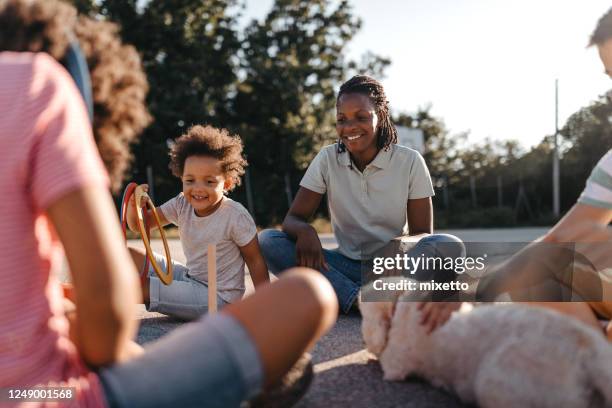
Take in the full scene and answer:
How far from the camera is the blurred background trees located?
19594 mm

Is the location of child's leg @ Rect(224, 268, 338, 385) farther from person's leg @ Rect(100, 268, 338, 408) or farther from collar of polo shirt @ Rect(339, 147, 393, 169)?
collar of polo shirt @ Rect(339, 147, 393, 169)

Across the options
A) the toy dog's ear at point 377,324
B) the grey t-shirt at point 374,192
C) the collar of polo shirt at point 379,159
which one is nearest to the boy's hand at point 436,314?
the toy dog's ear at point 377,324

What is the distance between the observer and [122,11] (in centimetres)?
1989

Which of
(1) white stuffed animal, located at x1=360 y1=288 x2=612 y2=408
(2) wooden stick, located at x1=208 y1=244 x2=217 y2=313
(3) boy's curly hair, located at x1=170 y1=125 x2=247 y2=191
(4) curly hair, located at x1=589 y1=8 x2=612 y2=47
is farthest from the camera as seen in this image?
(3) boy's curly hair, located at x1=170 y1=125 x2=247 y2=191

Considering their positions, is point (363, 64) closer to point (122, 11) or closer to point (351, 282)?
point (122, 11)

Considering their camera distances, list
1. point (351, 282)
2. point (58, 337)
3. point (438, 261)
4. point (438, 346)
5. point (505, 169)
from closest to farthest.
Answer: point (58, 337) < point (438, 346) < point (438, 261) < point (351, 282) < point (505, 169)

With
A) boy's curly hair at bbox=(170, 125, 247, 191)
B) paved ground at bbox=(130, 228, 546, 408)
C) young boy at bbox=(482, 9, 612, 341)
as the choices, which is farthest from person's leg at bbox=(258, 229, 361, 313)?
young boy at bbox=(482, 9, 612, 341)

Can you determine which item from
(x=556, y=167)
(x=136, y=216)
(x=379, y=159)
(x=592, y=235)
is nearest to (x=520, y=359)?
(x=592, y=235)

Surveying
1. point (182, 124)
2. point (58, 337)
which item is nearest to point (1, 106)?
point (58, 337)

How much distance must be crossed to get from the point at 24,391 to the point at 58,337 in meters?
0.11

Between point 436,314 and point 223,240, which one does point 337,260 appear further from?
point 436,314

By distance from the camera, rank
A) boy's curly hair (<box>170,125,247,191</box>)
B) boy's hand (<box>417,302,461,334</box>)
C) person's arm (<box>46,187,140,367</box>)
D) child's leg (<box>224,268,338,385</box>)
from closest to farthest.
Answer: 1. person's arm (<box>46,187,140,367</box>)
2. child's leg (<box>224,268,338,385</box>)
3. boy's hand (<box>417,302,461,334</box>)
4. boy's curly hair (<box>170,125,247,191</box>)

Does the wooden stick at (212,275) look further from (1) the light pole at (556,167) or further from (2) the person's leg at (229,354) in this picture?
(1) the light pole at (556,167)

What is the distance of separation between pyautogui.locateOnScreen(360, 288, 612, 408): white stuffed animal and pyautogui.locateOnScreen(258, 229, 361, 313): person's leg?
Result: 1549 mm
